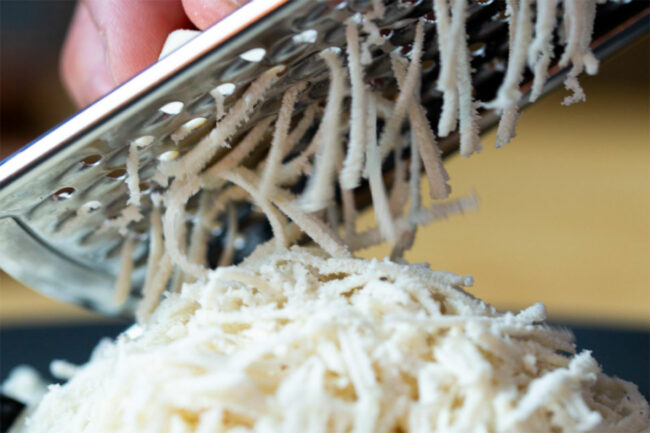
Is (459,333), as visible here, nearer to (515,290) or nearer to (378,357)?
(378,357)

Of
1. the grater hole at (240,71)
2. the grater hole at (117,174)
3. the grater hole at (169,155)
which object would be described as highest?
the grater hole at (240,71)

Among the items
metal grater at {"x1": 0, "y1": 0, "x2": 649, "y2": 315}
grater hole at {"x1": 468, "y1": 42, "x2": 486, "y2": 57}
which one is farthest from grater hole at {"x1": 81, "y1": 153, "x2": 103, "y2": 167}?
grater hole at {"x1": 468, "y1": 42, "x2": 486, "y2": 57}

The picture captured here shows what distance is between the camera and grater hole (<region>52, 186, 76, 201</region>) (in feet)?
1.25

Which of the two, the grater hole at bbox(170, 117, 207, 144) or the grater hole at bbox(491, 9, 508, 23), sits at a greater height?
the grater hole at bbox(170, 117, 207, 144)

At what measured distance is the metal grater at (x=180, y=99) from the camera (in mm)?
311

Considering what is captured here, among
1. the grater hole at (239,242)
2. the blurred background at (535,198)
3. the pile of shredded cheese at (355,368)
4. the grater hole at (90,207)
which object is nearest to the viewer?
the pile of shredded cheese at (355,368)

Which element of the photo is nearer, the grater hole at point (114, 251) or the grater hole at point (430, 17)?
the grater hole at point (430, 17)

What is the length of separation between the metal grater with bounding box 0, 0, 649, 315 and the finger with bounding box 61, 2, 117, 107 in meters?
0.15

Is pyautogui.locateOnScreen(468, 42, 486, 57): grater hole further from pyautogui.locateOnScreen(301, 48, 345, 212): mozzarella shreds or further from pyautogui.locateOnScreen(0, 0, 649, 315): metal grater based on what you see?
pyautogui.locateOnScreen(301, 48, 345, 212): mozzarella shreds

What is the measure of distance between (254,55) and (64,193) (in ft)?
0.48

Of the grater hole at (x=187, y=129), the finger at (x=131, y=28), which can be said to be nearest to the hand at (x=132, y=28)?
the finger at (x=131, y=28)

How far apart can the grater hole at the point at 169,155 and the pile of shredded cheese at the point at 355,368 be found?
0.27ft

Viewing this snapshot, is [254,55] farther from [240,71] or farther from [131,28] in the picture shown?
[131,28]

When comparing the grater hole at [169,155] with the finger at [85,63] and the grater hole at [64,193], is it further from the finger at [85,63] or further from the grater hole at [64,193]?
the finger at [85,63]
